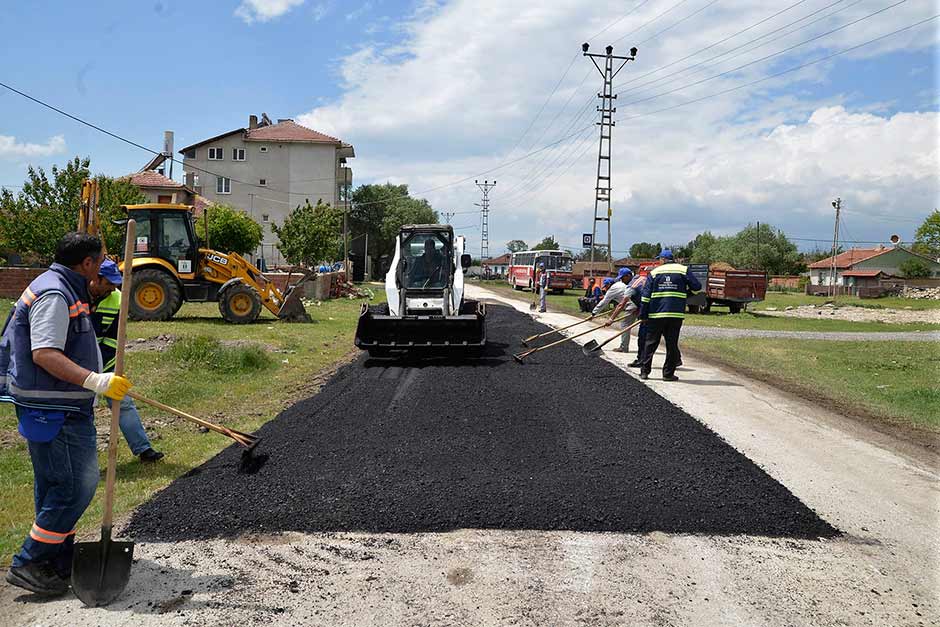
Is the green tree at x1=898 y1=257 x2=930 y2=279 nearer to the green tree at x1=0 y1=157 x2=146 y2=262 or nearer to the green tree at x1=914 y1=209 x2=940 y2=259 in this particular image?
the green tree at x1=914 y1=209 x2=940 y2=259

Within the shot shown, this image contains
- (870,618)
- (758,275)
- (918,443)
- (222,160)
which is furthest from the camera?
(222,160)

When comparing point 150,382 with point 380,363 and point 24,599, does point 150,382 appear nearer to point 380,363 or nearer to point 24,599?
point 380,363

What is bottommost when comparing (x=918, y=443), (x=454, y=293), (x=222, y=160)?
(x=918, y=443)

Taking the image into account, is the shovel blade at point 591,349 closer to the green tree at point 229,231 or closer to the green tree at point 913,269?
the green tree at point 229,231

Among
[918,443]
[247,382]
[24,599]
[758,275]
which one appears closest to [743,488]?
[918,443]

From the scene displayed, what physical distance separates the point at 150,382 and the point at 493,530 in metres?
6.42

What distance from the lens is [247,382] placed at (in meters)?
9.86

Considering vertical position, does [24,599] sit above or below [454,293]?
below

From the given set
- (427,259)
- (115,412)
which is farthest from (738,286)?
(115,412)

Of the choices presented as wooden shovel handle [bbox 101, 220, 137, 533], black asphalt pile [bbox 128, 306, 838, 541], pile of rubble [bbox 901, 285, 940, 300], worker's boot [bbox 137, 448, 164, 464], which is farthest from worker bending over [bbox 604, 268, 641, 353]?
pile of rubble [bbox 901, 285, 940, 300]

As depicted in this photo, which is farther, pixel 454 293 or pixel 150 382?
pixel 454 293

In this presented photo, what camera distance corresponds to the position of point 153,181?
44750 mm

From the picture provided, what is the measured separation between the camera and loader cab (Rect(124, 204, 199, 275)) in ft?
→ 53.7

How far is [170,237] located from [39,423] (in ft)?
46.7
